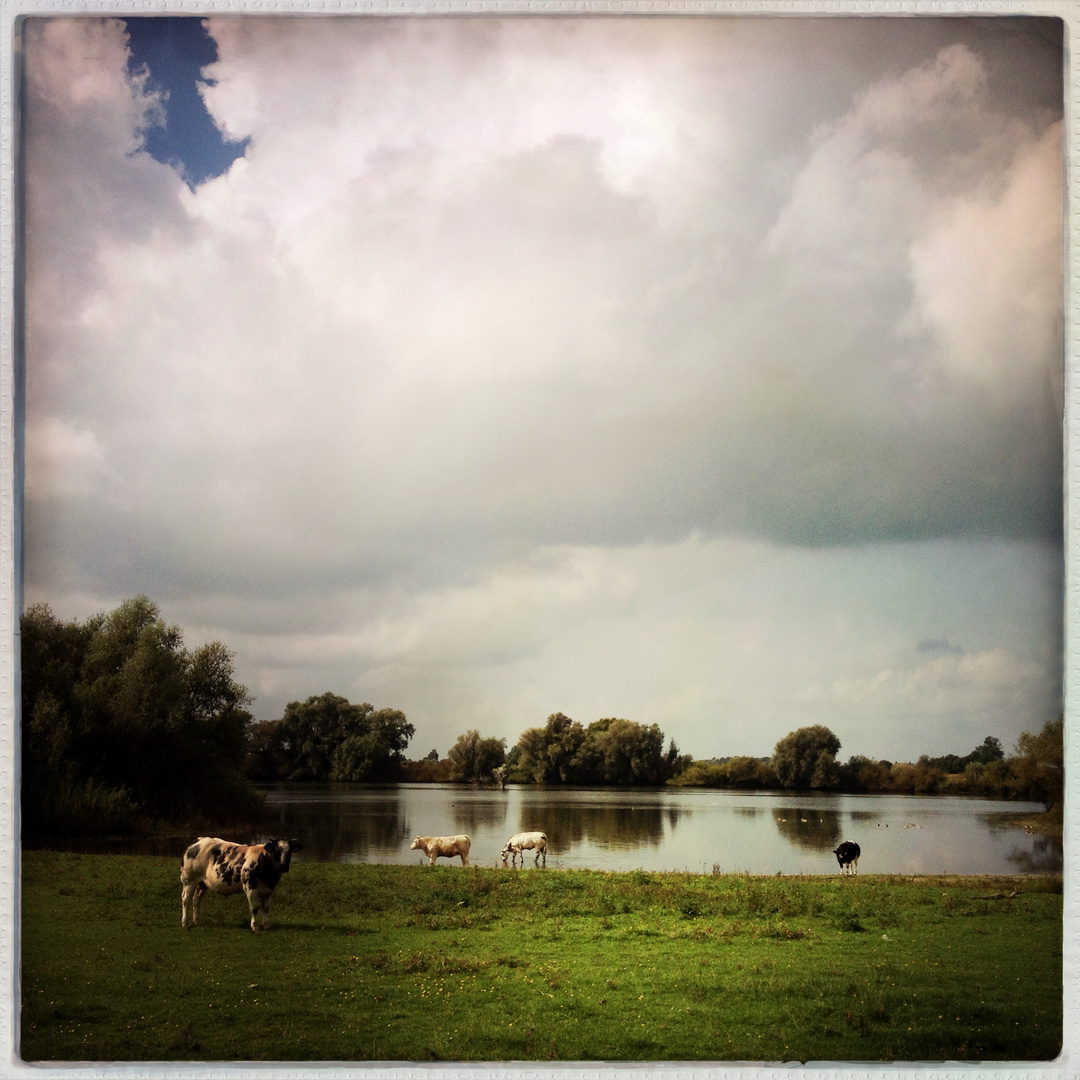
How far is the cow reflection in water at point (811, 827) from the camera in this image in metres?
6.68

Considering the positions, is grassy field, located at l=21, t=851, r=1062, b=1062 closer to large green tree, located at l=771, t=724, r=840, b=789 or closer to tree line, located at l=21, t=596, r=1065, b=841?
tree line, located at l=21, t=596, r=1065, b=841

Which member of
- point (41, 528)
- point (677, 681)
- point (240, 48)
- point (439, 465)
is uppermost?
point (240, 48)

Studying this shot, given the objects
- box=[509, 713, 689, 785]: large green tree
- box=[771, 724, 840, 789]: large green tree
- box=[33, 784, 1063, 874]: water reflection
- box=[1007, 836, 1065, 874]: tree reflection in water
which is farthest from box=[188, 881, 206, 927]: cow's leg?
box=[1007, 836, 1065, 874]: tree reflection in water

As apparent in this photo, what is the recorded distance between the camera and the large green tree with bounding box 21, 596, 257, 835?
5051mm

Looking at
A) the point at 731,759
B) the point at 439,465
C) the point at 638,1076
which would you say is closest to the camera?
the point at 638,1076

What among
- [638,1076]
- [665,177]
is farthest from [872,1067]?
[665,177]

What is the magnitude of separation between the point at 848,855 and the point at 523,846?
2.54 m

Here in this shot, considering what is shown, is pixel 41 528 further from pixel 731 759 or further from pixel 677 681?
pixel 731 759

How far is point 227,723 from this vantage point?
19.0 feet

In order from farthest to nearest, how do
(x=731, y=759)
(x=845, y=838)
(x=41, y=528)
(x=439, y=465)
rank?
(x=845, y=838) → (x=731, y=759) → (x=439, y=465) → (x=41, y=528)

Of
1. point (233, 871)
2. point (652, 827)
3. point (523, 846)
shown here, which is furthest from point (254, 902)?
point (652, 827)

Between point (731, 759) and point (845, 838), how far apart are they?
1.43 metres

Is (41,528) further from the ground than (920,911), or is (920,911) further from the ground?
(41,528)

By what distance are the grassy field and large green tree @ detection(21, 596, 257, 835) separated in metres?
0.42
